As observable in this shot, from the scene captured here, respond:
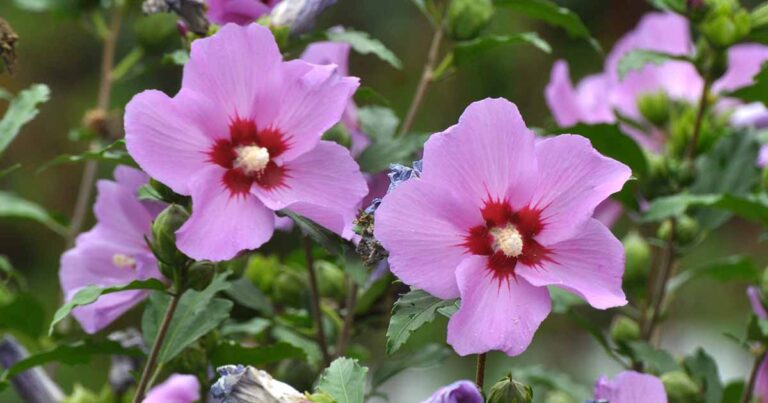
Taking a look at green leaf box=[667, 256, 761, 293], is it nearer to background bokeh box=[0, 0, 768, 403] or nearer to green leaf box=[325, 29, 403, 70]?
green leaf box=[325, 29, 403, 70]

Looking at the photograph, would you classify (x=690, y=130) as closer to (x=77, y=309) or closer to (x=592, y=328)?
(x=592, y=328)

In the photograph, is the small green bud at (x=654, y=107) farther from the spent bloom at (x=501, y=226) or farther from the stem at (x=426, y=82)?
the spent bloom at (x=501, y=226)

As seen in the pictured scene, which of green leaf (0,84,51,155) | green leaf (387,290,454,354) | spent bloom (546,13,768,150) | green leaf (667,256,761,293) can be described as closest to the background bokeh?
spent bloom (546,13,768,150)

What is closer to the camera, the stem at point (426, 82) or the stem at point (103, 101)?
the stem at point (426, 82)

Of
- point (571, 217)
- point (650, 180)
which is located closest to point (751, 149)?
point (650, 180)

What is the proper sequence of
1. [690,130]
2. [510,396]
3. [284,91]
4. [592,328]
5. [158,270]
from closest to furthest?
[510,396]
[284,91]
[158,270]
[592,328]
[690,130]

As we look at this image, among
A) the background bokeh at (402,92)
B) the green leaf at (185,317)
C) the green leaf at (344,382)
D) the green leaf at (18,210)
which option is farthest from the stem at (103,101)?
the background bokeh at (402,92)
